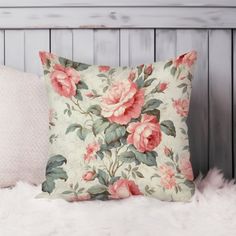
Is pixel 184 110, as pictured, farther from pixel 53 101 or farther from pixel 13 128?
pixel 13 128

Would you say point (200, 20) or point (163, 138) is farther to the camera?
point (200, 20)

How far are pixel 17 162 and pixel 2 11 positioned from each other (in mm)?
548

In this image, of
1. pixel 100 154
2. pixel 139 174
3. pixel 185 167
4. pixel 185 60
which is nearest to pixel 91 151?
pixel 100 154

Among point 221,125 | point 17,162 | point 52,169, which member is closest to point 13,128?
point 17,162

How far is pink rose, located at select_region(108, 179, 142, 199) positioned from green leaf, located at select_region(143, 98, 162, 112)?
19cm

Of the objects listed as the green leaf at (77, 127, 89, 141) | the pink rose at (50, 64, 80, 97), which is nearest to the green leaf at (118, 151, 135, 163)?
the green leaf at (77, 127, 89, 141)

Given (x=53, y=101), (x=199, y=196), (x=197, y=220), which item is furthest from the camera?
(x=53, y=101)

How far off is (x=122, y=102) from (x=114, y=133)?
0.28 feet

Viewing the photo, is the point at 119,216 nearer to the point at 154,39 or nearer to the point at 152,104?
the point at 152,104

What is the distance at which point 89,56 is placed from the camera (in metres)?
1.62

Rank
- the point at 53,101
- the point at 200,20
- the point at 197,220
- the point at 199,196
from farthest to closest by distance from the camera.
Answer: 1. the point at 200,20
2. the point at 53,101
3. the point at 199,196
4. the point at 197,220

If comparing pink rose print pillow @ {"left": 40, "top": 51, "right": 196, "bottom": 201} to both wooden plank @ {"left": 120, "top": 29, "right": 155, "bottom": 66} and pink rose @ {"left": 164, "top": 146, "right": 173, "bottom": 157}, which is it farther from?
wooden plank @ {"left": 120, "top": 29, "right": 155, "bottom": 66}

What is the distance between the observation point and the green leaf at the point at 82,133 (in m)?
1.24

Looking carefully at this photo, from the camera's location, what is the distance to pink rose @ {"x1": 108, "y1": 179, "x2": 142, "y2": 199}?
1205 mm
